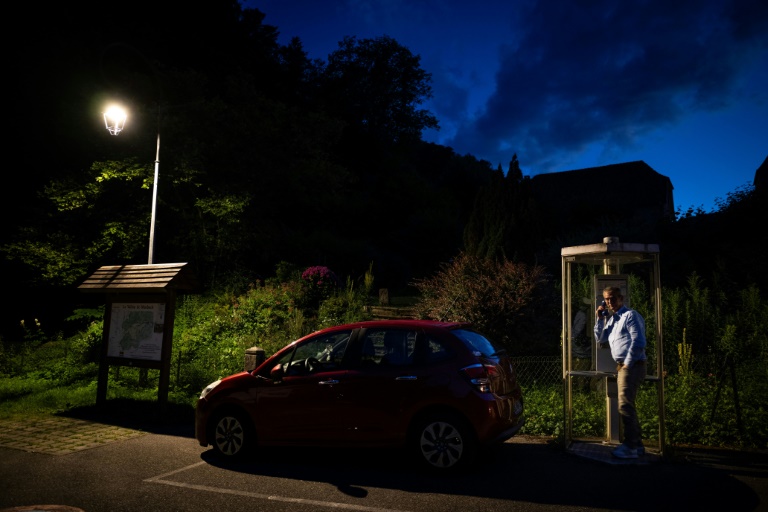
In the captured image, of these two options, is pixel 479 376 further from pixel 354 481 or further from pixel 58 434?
pixel 58 434

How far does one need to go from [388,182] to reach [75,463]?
37.5 meters

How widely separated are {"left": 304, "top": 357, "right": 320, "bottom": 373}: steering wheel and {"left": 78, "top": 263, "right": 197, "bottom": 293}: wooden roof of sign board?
400 cm

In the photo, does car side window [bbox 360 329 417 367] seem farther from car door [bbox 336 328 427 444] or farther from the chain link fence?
the chain link fence

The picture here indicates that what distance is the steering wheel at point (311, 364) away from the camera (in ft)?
22.1

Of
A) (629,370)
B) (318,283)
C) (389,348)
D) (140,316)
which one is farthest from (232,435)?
(318,283)

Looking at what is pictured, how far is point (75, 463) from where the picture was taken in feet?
22.3

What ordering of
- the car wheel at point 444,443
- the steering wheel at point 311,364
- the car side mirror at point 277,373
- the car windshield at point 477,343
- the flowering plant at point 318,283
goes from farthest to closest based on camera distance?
1. the flowering plant at point 318,283
2. the car side mirror at point 277,373
3. the steering wheel at point 311,364
4. the car windshield at point 477,343
5. the car wheel at point 444,443

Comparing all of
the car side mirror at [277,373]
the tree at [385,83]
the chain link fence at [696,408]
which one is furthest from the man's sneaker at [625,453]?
the tree at [385,83]

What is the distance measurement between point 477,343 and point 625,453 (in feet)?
6.91

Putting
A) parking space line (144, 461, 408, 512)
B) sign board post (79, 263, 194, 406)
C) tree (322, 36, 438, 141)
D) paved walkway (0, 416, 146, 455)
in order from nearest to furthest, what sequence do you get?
1. parking space line (144, 461, 408, 512)
2. paved walkway (0, 416, 146, 455)
3. sign board post (79, 263, 194, 406)
4. tree (322, 36, 438, 141)

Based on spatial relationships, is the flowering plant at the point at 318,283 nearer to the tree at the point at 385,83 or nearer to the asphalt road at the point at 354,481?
the asphalt road at the point at 354,481

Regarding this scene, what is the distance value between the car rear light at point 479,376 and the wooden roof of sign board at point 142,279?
5.79 m

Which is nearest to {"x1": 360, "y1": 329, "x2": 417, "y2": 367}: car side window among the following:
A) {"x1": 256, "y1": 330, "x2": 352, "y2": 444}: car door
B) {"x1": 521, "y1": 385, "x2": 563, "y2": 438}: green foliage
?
{"x1": 256, "y1": 330, "x2": 352, "y2": 444}: car door

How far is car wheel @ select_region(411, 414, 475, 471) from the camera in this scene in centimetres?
604
